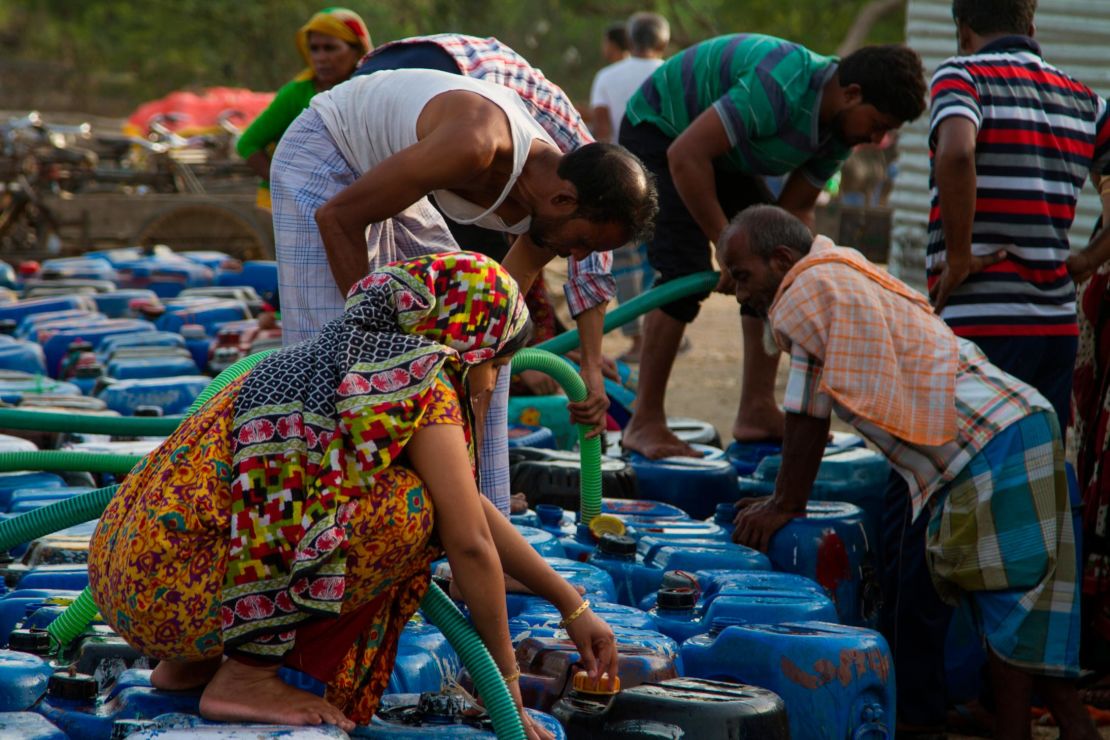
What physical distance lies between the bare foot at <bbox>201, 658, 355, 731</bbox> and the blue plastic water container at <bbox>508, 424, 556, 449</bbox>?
2.33 m

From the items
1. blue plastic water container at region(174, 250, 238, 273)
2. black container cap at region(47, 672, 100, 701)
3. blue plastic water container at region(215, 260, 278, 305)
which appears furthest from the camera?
blue plastic water container at region(174, 250, 238, 273)

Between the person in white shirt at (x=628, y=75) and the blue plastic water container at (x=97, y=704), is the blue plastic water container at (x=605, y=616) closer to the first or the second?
the blue plastic water container at (x=97, y=704)

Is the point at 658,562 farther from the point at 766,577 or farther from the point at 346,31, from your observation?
the point at 346,31

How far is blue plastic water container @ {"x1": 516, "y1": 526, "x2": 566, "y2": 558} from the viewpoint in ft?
10.6

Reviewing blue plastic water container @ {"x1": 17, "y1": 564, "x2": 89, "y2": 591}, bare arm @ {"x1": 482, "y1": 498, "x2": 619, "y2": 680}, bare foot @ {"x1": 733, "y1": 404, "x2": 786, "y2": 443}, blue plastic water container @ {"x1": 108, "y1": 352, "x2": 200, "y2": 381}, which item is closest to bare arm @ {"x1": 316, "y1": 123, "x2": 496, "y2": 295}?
bare arm @ {"x1": 482, "y1": 498, "x2": 619, "y2": 680}

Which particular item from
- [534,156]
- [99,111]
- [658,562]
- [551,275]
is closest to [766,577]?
[658,562]

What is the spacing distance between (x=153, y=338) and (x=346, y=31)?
147cm

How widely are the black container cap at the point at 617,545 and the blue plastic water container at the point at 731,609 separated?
27 centimetres

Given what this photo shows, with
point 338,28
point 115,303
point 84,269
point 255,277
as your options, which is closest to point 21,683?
point 338,28

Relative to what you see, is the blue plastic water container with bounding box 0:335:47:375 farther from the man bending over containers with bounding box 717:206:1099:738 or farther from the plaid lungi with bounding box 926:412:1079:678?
the plaid lungi with bounding box 926:412:1079:678

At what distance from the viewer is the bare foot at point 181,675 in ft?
7.18

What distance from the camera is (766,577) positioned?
124 inches

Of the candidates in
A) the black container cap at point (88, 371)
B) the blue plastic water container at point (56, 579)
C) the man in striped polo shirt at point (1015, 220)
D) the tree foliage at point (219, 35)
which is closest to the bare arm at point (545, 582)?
the blue plastic water container at point (56, 579)

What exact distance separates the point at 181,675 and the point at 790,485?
1752 millimetres
